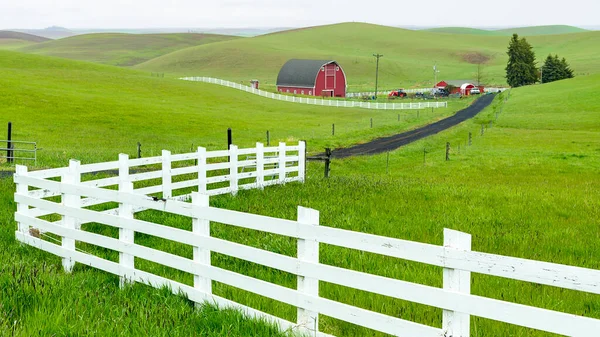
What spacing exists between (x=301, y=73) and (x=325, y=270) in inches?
4780

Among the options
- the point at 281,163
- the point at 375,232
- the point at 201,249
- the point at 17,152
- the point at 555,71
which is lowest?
the point at 17,152

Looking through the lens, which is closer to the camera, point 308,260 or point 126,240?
point 308,260

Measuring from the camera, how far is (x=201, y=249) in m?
7.49

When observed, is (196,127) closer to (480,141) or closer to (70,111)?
(70,111)

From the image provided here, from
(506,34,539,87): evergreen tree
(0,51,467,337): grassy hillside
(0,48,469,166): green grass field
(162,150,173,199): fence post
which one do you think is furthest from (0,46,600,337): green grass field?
(506,34,539,87): evergreen tree

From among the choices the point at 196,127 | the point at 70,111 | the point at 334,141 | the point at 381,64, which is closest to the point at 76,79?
the point at 70,111

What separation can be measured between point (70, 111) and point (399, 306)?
182 feet

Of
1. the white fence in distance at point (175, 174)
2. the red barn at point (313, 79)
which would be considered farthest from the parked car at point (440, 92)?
the white fence in distance at point (175, 174)

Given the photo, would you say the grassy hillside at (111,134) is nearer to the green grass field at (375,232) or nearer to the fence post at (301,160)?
the green grass field at (375,232)

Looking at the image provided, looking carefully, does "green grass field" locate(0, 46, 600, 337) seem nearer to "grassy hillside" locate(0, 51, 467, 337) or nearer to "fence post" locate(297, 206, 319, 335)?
"grassy hillside" locate(0, 51, 467, 337)

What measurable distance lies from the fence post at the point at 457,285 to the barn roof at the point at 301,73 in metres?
119

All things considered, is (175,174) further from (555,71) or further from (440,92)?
(555,71)

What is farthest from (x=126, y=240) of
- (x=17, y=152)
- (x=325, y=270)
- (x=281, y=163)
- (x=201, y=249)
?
(x=17, y=152)

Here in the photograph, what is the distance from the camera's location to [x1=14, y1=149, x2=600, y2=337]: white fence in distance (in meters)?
4.70
